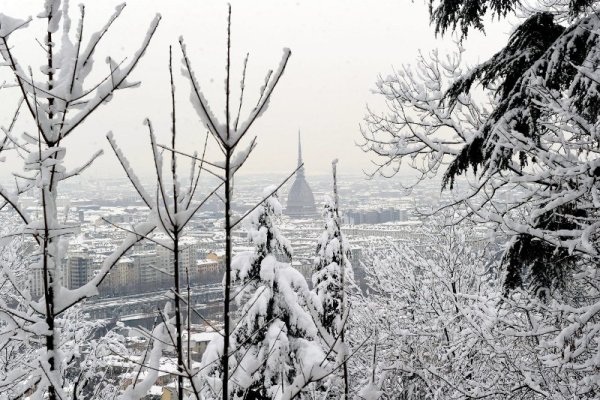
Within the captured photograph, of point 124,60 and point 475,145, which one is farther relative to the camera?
point 475,145

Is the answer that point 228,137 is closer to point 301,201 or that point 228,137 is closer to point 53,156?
point 53,156

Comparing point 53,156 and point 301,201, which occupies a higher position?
point 53,156

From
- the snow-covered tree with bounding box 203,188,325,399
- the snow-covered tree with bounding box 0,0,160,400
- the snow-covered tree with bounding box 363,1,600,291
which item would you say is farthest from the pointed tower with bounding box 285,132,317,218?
the snow-covered tree with bounding box 0,0,160,400

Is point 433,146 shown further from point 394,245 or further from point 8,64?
point 394,245

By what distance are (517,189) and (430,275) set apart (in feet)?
26.3

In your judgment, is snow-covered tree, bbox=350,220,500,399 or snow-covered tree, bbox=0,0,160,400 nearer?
snow-covered tree, bbox=0,0,160,400

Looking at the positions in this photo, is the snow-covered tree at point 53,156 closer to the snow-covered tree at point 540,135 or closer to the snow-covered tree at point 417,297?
the snow-covered tree at point 540,135

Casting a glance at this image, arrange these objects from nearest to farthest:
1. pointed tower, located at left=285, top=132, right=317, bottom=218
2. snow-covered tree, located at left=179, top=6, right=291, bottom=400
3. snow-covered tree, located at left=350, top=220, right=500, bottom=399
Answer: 1. snow-covered tree, located at left=179, top=6, right=291, bottom=400
2. snow-covered tree, located at left=350, top=220, right=500, bottom=399
3. pointed tower, located at left=285, top=132, right=317, bottom=218

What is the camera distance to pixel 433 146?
5527mm

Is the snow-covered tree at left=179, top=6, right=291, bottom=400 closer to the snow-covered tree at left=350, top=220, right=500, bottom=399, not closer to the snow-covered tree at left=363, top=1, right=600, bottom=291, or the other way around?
the snow-covered tree at left=363, top=1, right=600, bottom=291

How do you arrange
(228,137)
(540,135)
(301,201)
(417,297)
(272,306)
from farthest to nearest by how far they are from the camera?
(301,201) < (417,297) < (272,306) < (540,135) < (228,137)

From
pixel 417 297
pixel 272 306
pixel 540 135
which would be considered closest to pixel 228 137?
pixel 540 135

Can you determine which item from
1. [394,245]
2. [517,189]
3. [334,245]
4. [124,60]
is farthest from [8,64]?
[394,245]

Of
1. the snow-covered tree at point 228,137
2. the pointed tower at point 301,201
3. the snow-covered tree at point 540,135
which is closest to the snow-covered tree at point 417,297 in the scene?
the snow-covered tree at point 540,135
